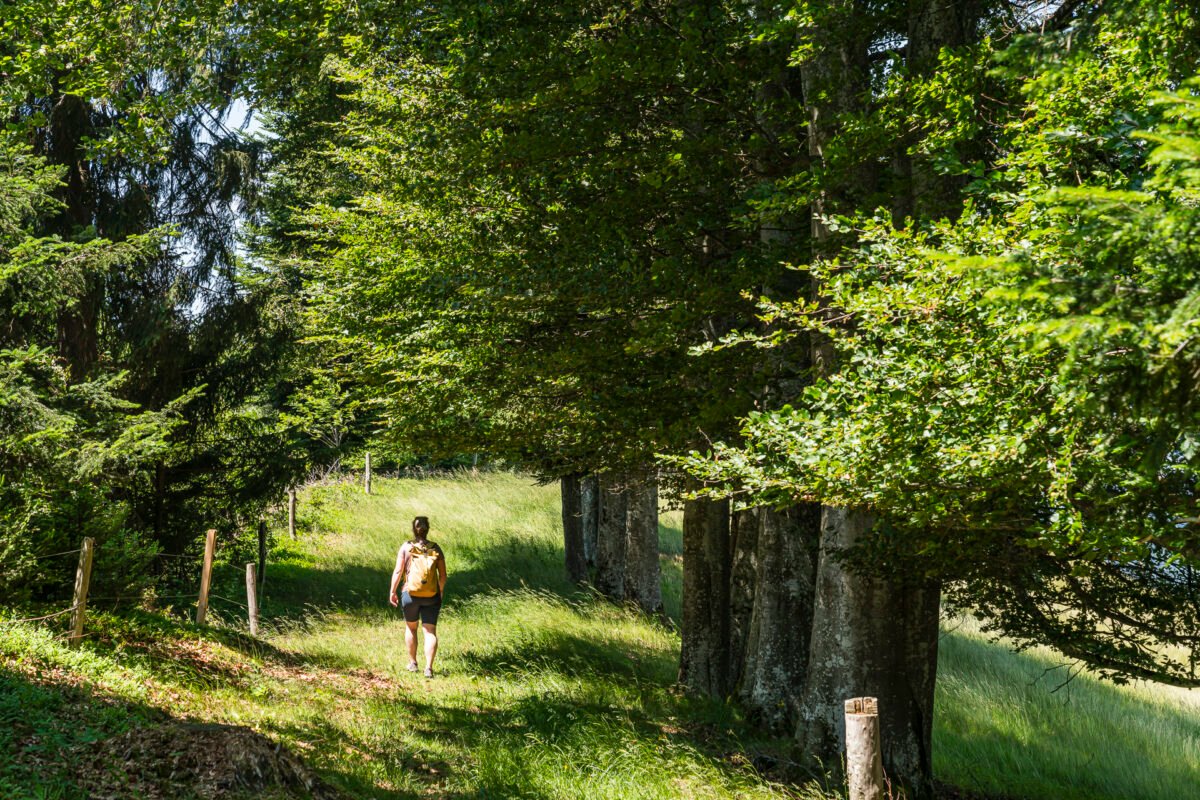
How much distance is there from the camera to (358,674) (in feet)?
38.1

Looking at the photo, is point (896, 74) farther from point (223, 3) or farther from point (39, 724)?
point (39, 724)

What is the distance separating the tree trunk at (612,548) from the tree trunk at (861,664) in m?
9.67

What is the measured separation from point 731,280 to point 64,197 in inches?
442

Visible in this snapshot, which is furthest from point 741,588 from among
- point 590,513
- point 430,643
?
point 590,513

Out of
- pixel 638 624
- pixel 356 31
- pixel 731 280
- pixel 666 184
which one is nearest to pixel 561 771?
pixel 731 280

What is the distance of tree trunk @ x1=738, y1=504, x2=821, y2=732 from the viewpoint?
31.4 feet

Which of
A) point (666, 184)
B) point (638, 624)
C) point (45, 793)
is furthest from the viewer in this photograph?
point (638, 624)

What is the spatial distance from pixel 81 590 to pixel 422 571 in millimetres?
3513

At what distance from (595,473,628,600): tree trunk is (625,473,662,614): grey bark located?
40 cm

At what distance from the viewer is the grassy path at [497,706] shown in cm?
764

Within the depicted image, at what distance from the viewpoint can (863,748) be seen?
5703 millimetres

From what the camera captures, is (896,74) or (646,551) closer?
(896,74)

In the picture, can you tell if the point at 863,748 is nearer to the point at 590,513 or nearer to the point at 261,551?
the point at 261,551

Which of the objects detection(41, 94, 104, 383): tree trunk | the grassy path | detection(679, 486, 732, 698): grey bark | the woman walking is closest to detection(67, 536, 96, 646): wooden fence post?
the grassy path
